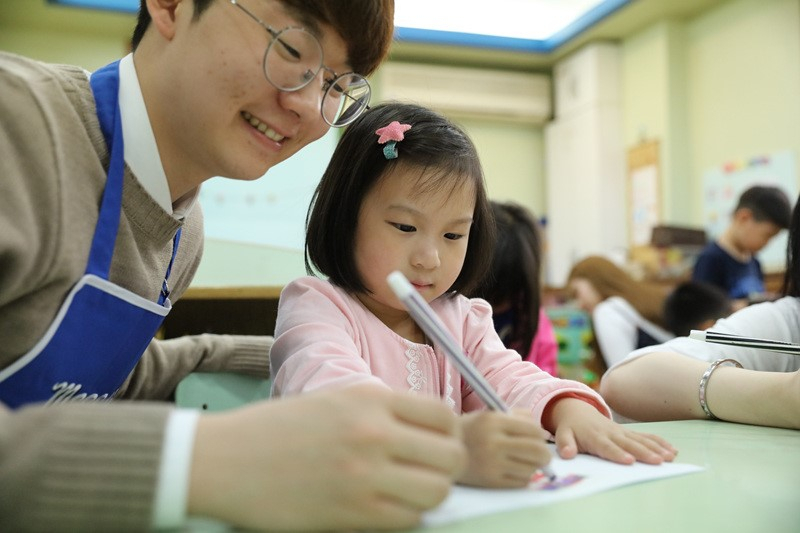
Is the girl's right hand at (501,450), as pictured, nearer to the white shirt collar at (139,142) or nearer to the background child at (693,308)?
the white shirt collar at (139,142)

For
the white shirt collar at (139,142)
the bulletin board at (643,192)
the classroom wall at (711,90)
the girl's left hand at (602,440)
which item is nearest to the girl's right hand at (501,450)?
the girl's left hand at (602,440)

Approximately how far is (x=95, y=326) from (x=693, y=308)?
6.87 feet

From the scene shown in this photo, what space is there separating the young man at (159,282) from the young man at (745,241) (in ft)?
11.0

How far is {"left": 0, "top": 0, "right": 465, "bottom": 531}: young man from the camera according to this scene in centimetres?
43

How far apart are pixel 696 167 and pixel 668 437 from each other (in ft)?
18.2

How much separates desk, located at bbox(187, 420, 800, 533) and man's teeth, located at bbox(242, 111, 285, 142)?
0.56 meters

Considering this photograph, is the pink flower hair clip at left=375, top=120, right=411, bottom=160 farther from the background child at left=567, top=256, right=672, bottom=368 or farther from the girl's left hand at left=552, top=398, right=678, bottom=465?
the background child at left=567, top=256, right=672, bottom=368

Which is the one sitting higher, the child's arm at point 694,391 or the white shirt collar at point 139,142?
the white shirt collar at point 139,142

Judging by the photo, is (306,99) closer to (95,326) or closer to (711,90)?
(95,326)

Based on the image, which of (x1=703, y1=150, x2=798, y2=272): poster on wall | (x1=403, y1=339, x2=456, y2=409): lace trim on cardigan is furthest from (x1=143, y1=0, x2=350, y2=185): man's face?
(x1=703, y1=150, x2=798, y2=272): poster on wall

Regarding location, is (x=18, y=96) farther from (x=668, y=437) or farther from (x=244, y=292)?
(x=244, y=292)

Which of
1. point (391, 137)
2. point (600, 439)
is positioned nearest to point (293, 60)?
point (391, 137)

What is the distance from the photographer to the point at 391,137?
3.36ft

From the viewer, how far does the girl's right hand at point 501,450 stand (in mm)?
573
